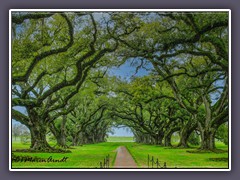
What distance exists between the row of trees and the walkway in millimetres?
717

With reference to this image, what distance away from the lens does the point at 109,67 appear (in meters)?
11.1

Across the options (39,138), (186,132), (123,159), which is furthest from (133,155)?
(39,138)

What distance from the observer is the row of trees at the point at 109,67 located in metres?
10.5

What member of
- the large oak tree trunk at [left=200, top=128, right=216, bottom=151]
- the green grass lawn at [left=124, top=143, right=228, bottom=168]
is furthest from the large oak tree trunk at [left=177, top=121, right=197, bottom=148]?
the green grass lawn at [left=124, top=143, right=228, bottom=168]

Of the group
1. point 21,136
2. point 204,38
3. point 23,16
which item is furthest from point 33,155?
point 204,38

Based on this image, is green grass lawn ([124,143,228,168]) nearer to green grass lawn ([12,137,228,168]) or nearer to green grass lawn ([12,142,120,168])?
green grass lawn ([12,137,228,168])

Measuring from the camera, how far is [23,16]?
10.4m

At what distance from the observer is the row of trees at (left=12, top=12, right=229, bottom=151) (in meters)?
10.5

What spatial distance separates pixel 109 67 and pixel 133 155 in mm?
2253

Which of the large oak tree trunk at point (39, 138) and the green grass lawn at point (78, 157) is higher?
the large oak tree trunk at point (39, 138)

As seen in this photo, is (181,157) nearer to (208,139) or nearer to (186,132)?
(208,139)

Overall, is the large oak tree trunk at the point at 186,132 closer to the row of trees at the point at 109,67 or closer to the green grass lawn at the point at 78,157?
the row of trees at the point at 109,67

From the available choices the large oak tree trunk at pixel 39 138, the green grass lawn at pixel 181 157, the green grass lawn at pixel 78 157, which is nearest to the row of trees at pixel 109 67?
the large oak tree trunk at pixel 39 138

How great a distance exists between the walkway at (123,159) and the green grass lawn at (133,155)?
0.35 ft
